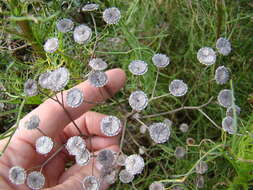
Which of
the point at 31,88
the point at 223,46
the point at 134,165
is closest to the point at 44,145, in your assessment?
the point at 31,88

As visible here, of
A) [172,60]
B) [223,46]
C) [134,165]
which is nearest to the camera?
[134,165]

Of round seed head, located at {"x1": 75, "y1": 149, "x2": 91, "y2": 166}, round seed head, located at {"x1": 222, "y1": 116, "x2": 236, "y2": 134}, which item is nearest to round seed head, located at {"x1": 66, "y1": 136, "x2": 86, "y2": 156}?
round seed head, located at {"x1": 75, "y1": 149, "x2": 91, "y2": 166}

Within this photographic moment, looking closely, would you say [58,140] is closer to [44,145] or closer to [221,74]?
[44,145]

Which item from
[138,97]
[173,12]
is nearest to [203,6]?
[173,12]

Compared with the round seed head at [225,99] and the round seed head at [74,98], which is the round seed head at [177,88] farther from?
the round seed head at [74,98]

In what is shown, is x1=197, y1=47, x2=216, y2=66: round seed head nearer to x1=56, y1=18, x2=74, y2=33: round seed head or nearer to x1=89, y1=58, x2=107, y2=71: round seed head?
x1=89, y1=58, x2=107, y2=71: round seed head

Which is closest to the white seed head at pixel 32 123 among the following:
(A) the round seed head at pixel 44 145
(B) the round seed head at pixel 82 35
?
(A) the round seed head at pixel 44 145
